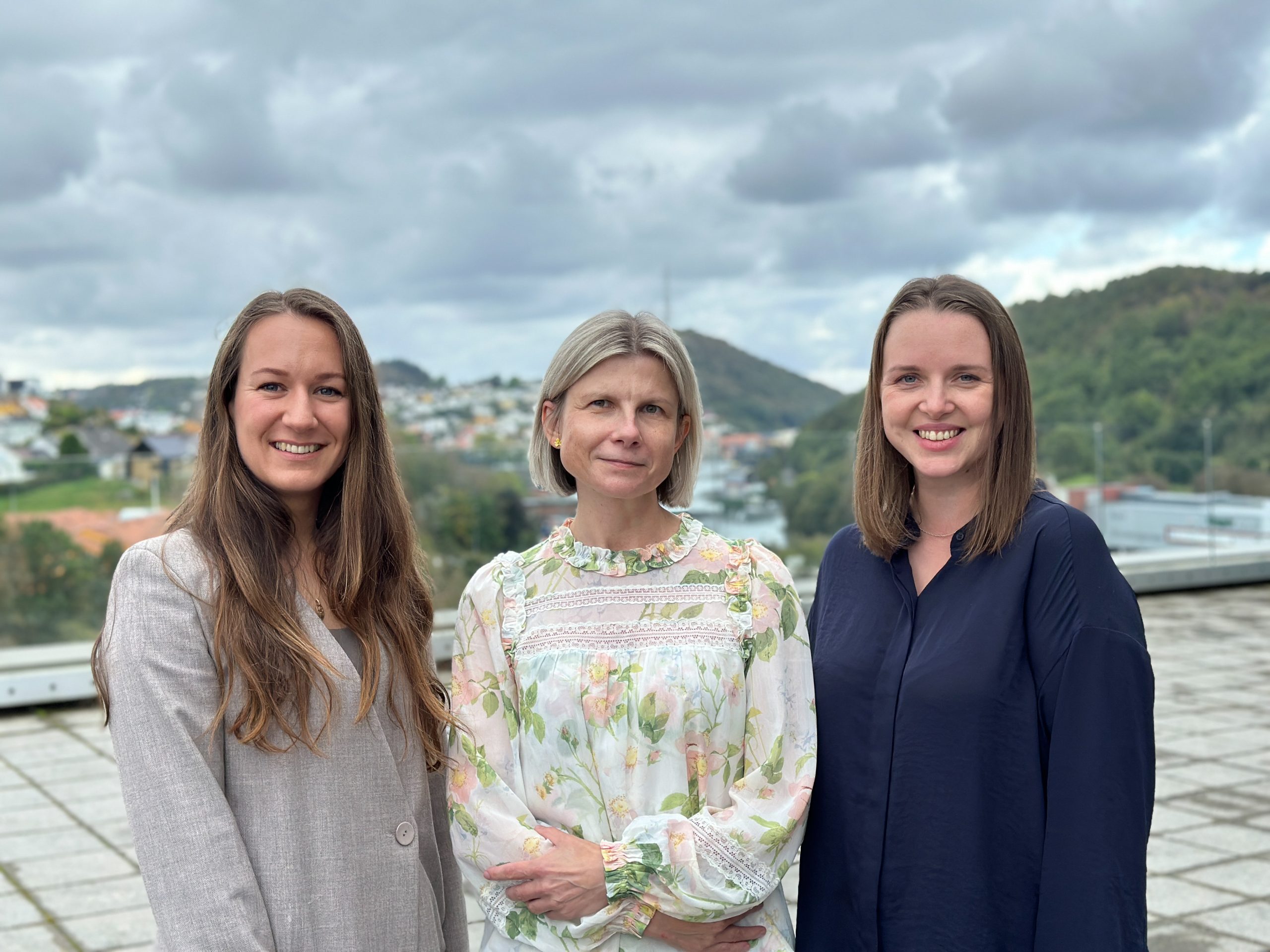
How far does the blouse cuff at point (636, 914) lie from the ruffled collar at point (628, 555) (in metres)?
0.48

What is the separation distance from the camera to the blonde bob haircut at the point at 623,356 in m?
1.77

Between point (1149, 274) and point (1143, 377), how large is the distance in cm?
689

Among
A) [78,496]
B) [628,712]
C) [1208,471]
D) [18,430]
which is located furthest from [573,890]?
[1208,471]

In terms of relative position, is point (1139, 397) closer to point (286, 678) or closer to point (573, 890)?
point (573, 890)

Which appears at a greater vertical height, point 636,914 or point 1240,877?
point 636,914

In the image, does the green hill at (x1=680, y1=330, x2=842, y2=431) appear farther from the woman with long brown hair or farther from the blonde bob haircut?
the woman with long brown hair

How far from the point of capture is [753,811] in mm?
1682

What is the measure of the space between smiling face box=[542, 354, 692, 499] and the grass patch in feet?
19.9

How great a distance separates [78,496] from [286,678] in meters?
6.33

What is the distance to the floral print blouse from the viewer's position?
166 centimetres

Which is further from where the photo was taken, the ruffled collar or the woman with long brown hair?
the ruffled collar

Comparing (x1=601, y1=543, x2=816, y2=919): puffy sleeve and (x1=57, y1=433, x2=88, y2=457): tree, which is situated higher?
(x1=57, y1=433, x2=88, y2=457): tree

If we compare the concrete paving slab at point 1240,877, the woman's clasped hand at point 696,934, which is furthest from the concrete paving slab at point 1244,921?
the woman's clasped hand at point 696,934

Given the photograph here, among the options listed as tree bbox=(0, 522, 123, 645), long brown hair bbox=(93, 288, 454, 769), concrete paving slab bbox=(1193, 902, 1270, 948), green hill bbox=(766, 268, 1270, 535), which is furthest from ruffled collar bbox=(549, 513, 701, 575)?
tree bbox=(0, 522, 123, 645)
